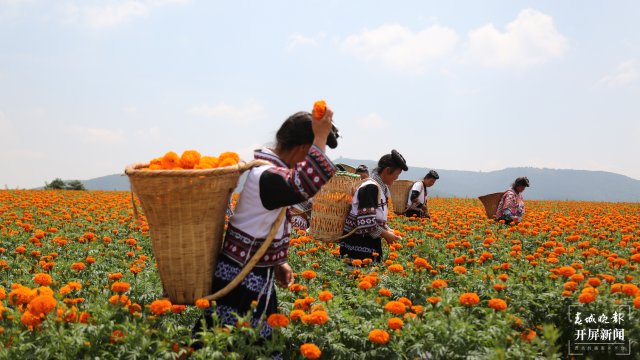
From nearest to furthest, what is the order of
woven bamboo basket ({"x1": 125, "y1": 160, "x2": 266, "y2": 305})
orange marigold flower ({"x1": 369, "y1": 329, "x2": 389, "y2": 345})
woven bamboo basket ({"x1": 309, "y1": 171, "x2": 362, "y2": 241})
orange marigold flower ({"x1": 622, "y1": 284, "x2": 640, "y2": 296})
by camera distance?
1. woven bamboo basket ({"x1": 125, "y1": 160, "x2": 266, "y2": 305})
2. orange marigold flower ({"x1": 369, "y1": 329, "x2": 389, "y2": 345})
3. orange marigold flower ({"x1": 622, "y1": 284, "x2": 640, "y2": 296})
4. woven bamboo basket ({"x1": 309, "y1": 171, "x2": 362, "y2": 241})

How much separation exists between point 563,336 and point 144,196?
114 inches

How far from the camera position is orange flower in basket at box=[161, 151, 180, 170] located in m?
2.21

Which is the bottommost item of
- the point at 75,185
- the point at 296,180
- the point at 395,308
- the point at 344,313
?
the point at 344,313

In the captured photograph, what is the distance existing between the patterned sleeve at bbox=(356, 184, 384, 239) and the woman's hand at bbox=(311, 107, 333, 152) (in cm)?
246

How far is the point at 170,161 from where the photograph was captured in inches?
87.6

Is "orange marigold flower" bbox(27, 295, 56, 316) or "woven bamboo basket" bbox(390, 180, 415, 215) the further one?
"woven bamboo basket" bbox(390, 180, 415, 215)

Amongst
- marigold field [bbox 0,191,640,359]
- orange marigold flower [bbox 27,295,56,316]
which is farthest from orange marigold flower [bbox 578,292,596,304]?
orange marigold flower [bbox 27,295,56,316]

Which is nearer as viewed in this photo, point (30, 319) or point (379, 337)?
point (30, 319)

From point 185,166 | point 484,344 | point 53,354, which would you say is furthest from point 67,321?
point 484,344

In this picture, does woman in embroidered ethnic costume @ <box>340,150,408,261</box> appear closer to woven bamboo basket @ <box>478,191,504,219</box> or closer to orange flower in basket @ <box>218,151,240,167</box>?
orange flower in basket @ <box>218,151,240,167</box>

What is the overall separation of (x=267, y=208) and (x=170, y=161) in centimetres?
49

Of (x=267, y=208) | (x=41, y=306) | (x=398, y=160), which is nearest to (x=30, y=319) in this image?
(x=41, y=306)

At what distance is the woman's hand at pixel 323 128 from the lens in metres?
2.19

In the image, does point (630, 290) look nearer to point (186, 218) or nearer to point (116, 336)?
point (186, 218)
